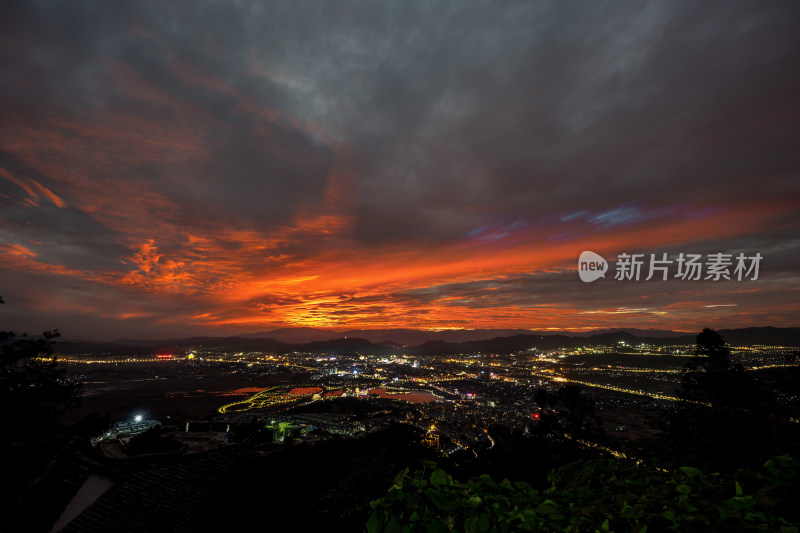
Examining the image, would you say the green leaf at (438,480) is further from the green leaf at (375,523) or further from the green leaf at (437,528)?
the green leaf at (375,523)

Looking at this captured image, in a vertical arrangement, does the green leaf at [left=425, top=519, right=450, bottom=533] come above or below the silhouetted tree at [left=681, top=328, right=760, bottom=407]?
above

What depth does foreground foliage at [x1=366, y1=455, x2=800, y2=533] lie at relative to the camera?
2129 mm

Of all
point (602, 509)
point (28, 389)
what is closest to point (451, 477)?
point (602, 509)

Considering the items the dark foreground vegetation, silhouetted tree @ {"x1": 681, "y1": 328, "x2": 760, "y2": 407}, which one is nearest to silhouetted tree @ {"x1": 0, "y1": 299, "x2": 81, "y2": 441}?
the dark foreground vegetation

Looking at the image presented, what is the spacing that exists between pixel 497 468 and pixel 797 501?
1023 inches

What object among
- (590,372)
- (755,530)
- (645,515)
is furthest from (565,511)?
(590,372)

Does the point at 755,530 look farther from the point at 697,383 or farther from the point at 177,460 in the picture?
the point at 697,383

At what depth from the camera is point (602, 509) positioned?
95.9 inches

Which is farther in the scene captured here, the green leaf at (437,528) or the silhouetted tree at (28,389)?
the silhouetted tree at (28,389)

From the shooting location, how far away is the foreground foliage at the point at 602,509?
6.98 ft

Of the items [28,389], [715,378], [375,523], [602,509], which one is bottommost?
[715,378]

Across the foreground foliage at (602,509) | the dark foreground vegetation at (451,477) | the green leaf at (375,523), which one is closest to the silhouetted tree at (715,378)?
the dark foreground vegetation at (451,477)

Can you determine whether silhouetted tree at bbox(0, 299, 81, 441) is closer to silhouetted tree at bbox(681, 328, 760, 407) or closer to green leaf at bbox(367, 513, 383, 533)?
green leaf at bbox(367, 513, 383, 533)

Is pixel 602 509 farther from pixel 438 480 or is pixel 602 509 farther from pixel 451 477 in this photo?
pixel 438 480
